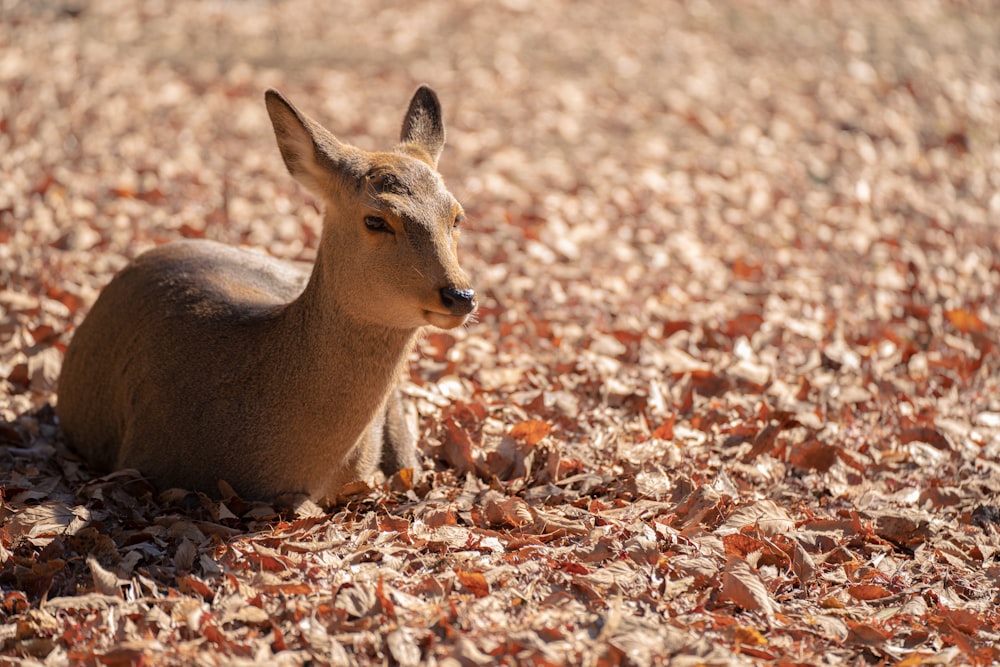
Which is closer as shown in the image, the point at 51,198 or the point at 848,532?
the point at 848,532

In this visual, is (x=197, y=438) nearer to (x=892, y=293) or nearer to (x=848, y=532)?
(x=848, y=532)

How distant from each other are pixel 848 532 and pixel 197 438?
112 inches

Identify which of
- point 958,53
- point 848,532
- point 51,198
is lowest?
point 848,532

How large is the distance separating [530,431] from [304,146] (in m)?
1.76

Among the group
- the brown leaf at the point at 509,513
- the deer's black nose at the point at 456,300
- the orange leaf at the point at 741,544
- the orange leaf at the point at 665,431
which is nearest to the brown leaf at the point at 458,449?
the brown leaf at the point at 509,513

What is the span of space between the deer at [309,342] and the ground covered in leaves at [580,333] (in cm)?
20

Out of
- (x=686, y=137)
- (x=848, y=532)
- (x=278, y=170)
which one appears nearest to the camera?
(x=848, y=532)

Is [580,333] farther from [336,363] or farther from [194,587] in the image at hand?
[194,587]

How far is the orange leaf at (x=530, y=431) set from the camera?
5.38 meters

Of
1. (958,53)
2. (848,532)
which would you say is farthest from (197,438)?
(958,53)

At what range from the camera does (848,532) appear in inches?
187

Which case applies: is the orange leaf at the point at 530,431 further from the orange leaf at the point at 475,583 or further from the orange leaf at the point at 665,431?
the orange leaf at the point at 475,583

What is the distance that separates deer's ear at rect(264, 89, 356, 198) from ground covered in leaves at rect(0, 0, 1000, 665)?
132 cm

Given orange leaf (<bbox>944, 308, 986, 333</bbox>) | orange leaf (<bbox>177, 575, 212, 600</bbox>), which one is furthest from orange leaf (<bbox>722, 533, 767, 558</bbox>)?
orange leaf (<bbox>944, 308, 986, 333</bbox>)
